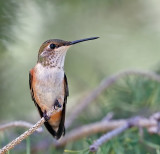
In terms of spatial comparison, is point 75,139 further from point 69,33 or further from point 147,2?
point 147,2

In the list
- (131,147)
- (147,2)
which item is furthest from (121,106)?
(147,2)

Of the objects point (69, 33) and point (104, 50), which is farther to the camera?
point (104, 50)

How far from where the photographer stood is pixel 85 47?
3793 millimetres

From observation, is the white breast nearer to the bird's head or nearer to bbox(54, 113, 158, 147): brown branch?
the bird's head

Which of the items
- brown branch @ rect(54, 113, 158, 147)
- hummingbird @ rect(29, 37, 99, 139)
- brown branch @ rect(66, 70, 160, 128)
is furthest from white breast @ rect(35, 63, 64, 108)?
brown branch @ rect(66, 70, 160, 128)

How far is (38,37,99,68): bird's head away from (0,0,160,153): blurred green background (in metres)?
0.25

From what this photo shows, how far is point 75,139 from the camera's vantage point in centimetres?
259

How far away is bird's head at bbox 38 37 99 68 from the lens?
2.46m

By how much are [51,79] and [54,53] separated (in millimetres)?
208

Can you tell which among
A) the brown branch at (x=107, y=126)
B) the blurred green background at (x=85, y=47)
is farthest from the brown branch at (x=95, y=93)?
the brown branch at (x=107, y=126)

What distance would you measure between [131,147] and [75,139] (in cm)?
50

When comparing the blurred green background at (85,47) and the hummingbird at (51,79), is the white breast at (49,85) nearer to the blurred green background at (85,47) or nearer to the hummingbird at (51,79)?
the hummingbird at (51,79)

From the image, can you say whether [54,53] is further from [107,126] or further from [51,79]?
[107,126]

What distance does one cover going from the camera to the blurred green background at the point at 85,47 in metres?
2.90
